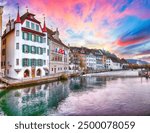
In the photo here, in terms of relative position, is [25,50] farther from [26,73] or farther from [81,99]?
[81,99]

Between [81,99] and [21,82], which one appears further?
[21,82]

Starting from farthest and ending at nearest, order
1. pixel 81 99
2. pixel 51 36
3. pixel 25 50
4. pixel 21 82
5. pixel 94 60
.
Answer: pixel 94 60 → pixel 25 50 → pixel 21 82 → pixel 51 36 → pixel 81 99

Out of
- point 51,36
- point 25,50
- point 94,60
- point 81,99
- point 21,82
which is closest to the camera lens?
point 81,99

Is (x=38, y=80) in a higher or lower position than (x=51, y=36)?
lower

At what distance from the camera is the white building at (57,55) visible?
3.91 m

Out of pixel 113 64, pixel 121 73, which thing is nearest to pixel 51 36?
pixel 113 64

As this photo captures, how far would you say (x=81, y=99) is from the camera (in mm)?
3764

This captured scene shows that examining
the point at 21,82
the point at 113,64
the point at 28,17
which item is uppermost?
the point at 28,17

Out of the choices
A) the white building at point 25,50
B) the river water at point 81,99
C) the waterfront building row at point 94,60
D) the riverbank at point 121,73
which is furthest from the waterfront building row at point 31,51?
the riverbank at point 121,73

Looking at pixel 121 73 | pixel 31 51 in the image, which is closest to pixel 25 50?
pixel 31 51

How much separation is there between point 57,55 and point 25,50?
484mm

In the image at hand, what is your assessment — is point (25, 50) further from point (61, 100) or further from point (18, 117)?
point (18, 117)

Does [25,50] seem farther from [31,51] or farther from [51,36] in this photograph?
[51,36]

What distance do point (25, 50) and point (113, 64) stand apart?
131cm
